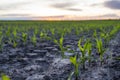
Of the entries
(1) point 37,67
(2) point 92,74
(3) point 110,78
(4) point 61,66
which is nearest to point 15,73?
(1) point 37,67

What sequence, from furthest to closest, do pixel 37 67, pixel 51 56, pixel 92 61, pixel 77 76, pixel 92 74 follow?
1. pixel 51 56
2. pixel 92 61
3. pixel 37 67
4. pixel 92 74
5. pixel 77 76

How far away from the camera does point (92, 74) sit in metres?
2.83

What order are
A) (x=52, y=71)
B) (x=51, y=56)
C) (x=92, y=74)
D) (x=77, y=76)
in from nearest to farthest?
1. (x=77, y=76)
2. (x=92, y=74)
3. (x=52, y=71)
4. (x=51, y=56)

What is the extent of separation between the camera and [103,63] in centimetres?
338

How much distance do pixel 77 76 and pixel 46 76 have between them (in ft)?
1.25

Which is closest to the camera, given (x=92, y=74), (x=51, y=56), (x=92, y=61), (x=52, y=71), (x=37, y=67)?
(x=92, y=74)

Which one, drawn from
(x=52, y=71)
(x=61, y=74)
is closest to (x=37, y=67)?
(x=52, y=71)

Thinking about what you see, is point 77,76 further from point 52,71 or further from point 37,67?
point 37,67

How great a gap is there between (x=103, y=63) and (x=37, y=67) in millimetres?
941

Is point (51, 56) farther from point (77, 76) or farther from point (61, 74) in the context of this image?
point (77, 76)

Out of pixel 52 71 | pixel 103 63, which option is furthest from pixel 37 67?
pixel 103 63

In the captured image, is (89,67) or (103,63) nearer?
(89,67)

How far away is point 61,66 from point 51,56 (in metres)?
0.83

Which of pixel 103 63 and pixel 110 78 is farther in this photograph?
pixel 103 63
